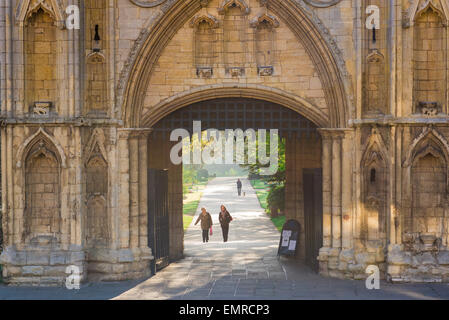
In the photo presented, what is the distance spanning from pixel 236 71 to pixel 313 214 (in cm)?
376

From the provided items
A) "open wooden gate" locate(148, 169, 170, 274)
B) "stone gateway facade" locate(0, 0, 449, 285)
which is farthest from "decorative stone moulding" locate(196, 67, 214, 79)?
"open wooden gate" locate(148, 169, 170, 274)

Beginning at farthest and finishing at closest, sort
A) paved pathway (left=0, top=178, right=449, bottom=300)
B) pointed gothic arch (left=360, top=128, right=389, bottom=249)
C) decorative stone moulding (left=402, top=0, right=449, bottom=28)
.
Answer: pointed gothic arch (left=360, top=128, right=389, bottom=249) < decorative stone moulding (left=402, top=0, right=449, bottom=28) < paved pathway (left=0, top=178, right=449, bottom=300)

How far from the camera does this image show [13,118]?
517 inches

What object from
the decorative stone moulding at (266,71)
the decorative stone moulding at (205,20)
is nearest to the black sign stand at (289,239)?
the decorative stone moulding at (266,71)

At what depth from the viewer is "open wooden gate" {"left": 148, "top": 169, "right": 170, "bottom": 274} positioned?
565 inches

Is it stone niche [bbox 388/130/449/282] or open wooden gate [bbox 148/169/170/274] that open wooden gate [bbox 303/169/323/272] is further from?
open wooden gate [bbox 148/169/170/274]

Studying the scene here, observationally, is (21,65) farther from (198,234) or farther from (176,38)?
(198,234)

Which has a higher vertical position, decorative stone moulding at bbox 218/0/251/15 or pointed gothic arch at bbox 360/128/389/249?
decorative stone moulding at bbox 218/0/251/15

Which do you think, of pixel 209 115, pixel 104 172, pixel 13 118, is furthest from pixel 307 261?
pixel 13 118

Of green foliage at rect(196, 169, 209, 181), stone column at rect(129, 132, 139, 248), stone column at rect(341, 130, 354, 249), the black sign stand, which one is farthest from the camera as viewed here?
green foliage at rect(196, 169, 209, 181)

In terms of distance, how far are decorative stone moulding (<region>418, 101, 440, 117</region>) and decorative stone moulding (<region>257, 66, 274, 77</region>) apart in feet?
10.4

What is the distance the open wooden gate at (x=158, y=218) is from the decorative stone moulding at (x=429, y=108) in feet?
19.4

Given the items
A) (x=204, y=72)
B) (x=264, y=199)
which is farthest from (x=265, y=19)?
(x=264, y=199)

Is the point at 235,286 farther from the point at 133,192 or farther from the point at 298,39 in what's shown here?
the point at 298,39
